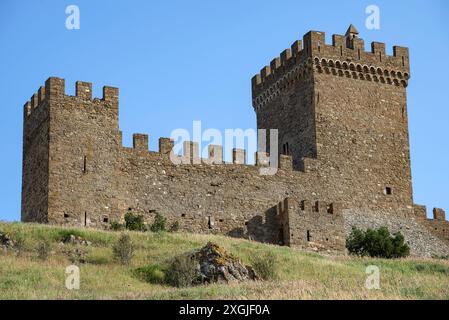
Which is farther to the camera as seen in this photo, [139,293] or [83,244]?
[83,244]

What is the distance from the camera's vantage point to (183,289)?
26.0 metres

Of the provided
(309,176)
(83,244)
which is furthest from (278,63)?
(83,244)

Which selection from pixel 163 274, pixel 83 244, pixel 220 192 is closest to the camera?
pixel 163 274

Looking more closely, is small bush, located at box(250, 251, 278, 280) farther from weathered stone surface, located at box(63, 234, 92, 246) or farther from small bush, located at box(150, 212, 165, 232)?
small bush, located at box(150, 212, 165, 232)

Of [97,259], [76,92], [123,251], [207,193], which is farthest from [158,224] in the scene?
[123,251]

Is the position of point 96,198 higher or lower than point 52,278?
higher

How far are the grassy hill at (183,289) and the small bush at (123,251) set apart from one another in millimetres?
195

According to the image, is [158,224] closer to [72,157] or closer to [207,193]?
[207,193]

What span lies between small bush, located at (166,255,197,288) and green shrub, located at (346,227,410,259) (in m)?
12.2

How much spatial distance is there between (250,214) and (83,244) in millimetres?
9377

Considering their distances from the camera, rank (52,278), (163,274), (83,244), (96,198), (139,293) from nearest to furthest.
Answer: (139,293) → (52,278) → (163,274) → (83,244) → (96,198)

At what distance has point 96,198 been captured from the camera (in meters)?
38.0

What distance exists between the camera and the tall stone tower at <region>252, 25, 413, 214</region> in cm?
4319

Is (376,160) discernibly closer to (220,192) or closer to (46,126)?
(220,192)
